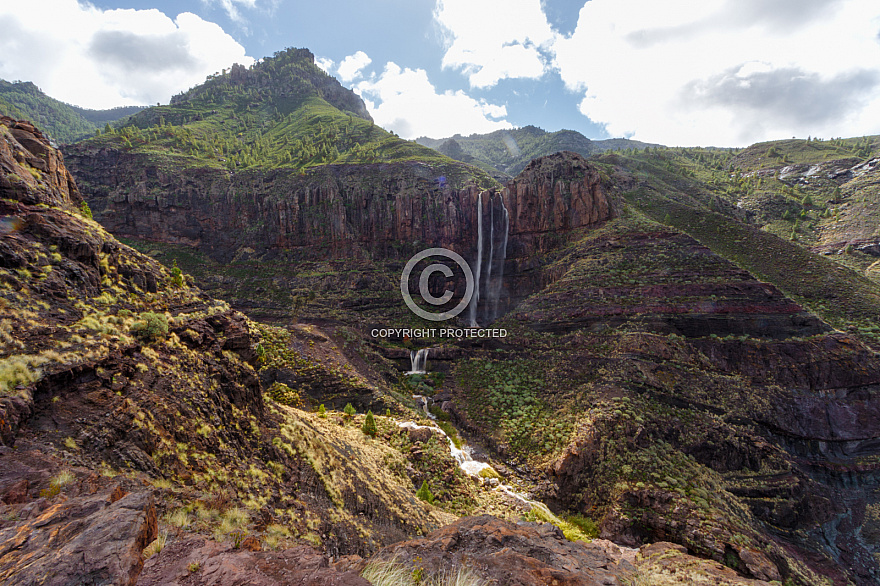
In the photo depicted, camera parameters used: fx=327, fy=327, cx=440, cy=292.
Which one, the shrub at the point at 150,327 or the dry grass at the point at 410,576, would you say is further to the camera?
the shrub at the point at 150,327

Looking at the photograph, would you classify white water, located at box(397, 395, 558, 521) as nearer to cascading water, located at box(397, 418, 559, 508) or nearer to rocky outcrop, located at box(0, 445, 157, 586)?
cascading water, located at box(397, 418, 559, 508)

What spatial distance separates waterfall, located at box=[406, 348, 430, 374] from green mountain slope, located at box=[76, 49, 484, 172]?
53.2 m

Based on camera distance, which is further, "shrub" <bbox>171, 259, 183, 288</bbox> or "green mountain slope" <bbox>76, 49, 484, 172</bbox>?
"green mountain slope" <bbox>76, 49, 484, 172</bbox>

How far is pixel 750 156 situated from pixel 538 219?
104915 mm

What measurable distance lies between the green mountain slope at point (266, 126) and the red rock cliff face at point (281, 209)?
741 centimetres

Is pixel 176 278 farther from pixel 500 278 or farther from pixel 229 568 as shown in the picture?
pixel 500 278

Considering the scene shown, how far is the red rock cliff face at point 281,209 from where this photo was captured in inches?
2574

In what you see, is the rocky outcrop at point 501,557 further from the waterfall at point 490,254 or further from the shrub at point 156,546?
the waterfall at point 490,254

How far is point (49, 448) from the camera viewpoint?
21.4ft

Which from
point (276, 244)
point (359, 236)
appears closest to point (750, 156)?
point (359, 236)

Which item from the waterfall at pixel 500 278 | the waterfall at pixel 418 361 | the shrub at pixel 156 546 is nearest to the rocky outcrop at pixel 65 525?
the shrub at pixel 156 546

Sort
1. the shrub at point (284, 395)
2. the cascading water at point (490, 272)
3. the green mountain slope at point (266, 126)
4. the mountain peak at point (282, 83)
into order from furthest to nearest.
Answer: the mountain peak at point (282, 83)
the green mountain slope at point (266, 126)
the cascading water at point (490, 272)
the shrub at point (284, 395)

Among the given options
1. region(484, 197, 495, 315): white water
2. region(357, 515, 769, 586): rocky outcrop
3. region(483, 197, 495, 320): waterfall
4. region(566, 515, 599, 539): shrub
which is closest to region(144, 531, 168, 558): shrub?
region(357, 515, 769, 586): rocky outcrop

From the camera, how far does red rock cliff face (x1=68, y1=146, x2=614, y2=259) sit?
65.4m
